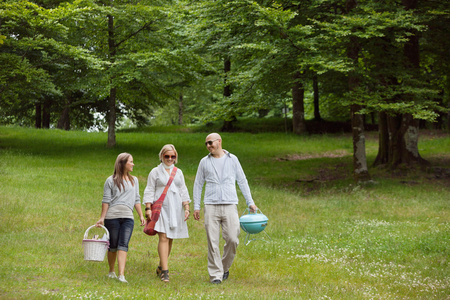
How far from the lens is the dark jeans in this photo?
24.1ft

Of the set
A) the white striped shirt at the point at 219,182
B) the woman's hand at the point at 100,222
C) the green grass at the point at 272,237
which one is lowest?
the green grass at the point at 272,237

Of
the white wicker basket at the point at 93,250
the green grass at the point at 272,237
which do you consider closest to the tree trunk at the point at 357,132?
the green grass at the point at 272,237

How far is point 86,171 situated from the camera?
2056cm

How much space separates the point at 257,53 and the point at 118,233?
14.3 metres

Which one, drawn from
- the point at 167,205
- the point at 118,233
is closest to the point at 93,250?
the point at 118,233

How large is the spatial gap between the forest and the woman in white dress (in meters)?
9.93

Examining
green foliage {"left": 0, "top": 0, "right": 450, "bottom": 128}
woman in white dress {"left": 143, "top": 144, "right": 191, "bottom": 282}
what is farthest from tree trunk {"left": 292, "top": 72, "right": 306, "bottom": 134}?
woman in white dress {"left": 143, "top": 144, "right": 191, "bottom": 282}

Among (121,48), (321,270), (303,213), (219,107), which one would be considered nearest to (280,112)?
(121,48)

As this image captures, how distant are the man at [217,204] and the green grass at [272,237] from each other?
0.41m

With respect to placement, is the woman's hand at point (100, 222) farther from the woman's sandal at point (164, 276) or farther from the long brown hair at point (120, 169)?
the woman's sandal at point (164, 276)

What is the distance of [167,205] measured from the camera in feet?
24.8

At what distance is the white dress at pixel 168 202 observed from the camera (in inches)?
295

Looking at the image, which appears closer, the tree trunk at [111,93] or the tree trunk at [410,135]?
the tree trunk at [410,135]

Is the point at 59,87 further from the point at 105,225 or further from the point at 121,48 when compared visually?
the point at 105,225
